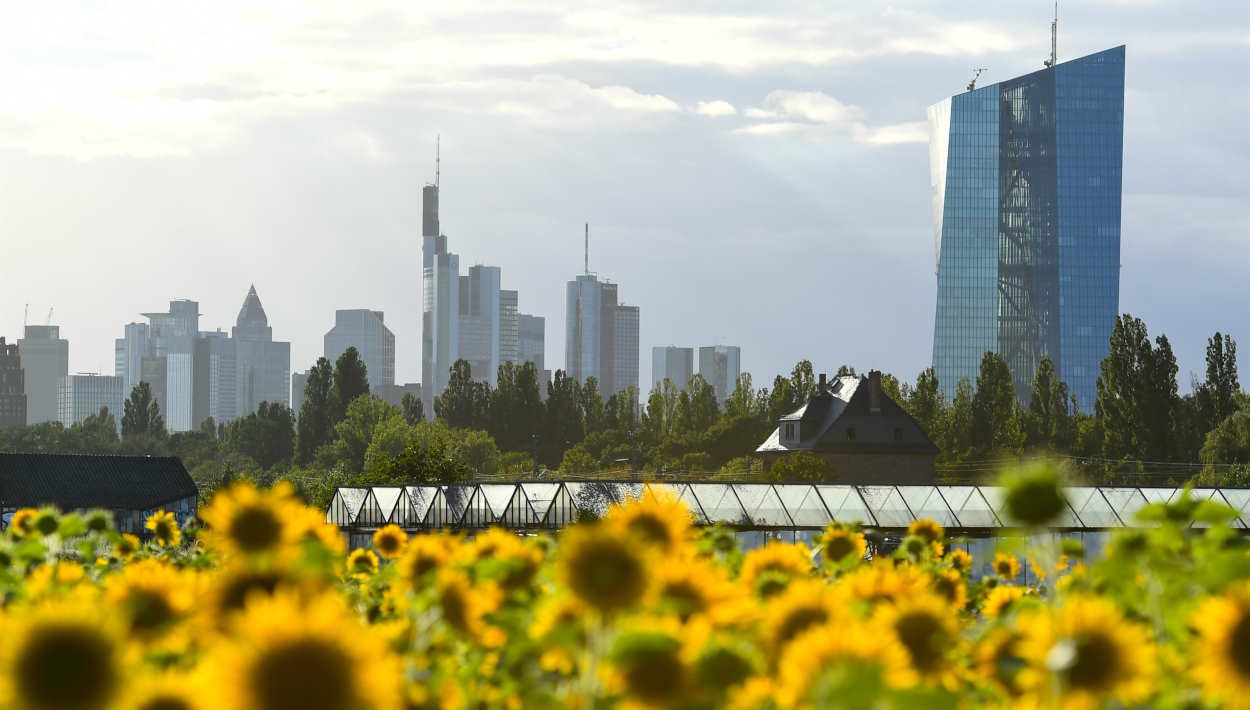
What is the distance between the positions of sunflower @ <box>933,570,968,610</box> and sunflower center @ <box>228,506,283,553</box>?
2.22 metres

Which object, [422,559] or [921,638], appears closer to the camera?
[921,638]

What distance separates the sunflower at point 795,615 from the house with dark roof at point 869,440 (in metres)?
66.3

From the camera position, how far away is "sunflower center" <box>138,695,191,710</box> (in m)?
2.53

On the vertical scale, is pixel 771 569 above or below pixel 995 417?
above

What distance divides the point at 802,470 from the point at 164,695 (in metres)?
62.9

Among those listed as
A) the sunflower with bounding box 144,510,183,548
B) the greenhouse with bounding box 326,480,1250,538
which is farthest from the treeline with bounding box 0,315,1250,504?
the sunflower with bounding box 144,510,183,548

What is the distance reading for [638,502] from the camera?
3.97 meters

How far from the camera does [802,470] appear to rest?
64750 millimetres

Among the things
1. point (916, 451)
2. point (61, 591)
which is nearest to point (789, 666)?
point (61, 591)

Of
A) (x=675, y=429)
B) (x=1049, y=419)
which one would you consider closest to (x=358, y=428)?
→ (x=675, y=429)

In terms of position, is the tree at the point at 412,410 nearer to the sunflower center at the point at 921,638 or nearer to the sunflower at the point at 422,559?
the sunflower at the point at 422,559

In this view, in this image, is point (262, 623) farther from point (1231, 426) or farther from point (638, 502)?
point (1231, 426)

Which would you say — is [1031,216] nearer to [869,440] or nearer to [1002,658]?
[869,440]

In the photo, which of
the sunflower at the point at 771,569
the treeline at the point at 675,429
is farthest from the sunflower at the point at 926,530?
the treeline at the point at 675,429
